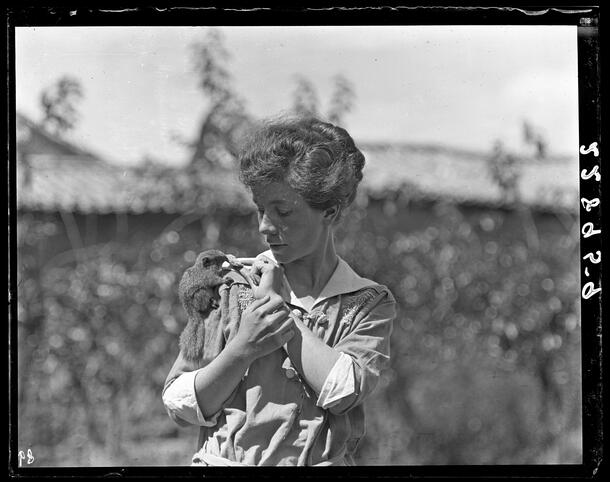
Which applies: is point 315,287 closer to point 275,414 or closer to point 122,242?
point 275,414

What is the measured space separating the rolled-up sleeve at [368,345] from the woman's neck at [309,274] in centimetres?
15

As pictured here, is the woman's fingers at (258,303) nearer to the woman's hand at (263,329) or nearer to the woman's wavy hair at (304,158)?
the woman's hand at (263,329)

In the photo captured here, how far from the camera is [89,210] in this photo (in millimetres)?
5652

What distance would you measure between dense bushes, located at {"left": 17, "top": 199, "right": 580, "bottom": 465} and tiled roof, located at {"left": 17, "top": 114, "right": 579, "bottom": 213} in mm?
150

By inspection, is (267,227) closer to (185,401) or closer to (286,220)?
(286,220)

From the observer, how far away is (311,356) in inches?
101

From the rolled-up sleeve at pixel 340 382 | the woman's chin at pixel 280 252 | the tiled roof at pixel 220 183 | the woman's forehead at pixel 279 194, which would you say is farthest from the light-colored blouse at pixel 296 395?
the tiled roof at pixel 220 183

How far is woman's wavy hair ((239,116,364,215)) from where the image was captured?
264cm

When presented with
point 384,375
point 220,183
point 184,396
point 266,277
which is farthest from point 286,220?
point 384,375

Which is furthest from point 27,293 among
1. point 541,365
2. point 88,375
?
point 541,365

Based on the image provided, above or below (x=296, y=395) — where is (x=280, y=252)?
above

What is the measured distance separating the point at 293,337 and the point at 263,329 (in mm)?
91
